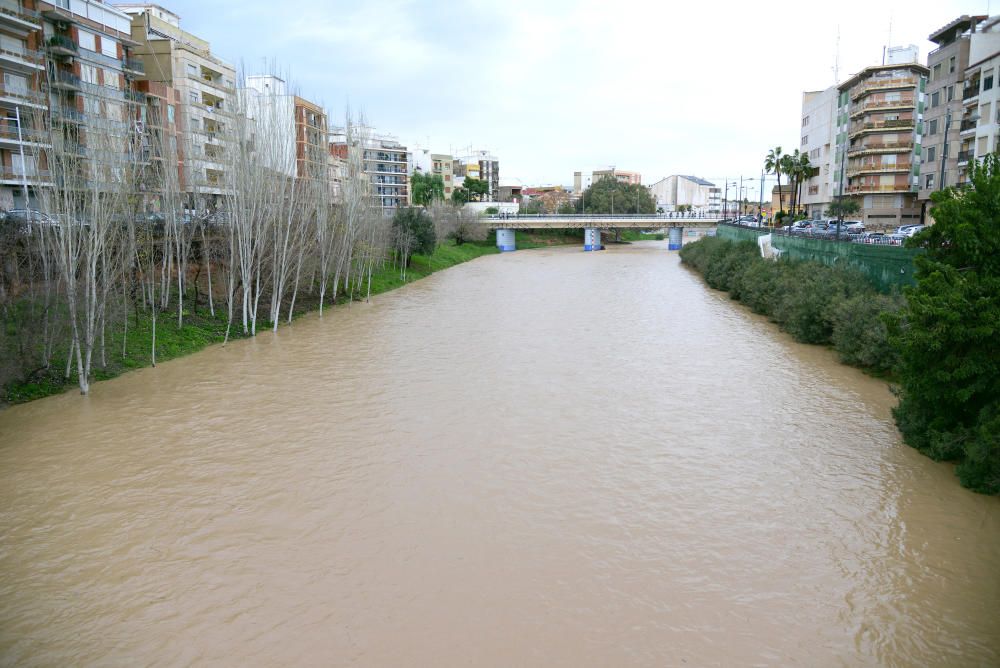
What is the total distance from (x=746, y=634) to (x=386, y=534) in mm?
4632

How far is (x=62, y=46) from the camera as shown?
32.7m

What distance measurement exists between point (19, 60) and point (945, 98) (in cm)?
5065

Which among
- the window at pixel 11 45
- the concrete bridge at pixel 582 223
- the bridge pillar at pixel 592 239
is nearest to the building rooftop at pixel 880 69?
→ the concrete bridge at pixel 582 223

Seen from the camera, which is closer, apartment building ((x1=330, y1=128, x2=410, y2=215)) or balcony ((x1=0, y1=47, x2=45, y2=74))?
balcony ((x1=0, y1=47, x2=45, y2=74))

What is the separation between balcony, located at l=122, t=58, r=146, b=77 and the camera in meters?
36.4

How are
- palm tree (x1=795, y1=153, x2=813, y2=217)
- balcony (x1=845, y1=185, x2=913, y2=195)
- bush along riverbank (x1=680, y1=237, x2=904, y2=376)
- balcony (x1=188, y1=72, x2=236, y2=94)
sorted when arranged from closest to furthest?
bush along riverbank (x1=680, y1=237, x2=904, y2=376), balcony (x1=188, y1=72, x2=236, y2=94), balcony (x1=845, y1=185, x2=913, y2=195), palm tree (x1=795, y1=153, x2=813, y2=217)

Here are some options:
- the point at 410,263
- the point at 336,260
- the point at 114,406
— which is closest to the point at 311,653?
the point at 114,406

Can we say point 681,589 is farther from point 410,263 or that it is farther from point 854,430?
point 410,263

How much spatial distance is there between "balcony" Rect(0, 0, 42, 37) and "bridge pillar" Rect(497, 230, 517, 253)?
4836 cm

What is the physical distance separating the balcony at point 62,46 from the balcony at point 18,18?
117 cm

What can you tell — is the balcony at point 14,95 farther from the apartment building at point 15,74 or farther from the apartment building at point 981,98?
the apartment building at point 981,98

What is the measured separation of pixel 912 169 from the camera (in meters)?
56.0

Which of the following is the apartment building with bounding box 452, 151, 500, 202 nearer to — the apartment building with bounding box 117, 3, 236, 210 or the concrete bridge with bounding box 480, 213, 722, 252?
the concrete bridge with bounding box 480, 213, 722, 252

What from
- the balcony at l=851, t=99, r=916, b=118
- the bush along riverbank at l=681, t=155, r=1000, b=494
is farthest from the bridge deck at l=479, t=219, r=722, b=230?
the bush along riverbank at l=681, t=155, r=1000, b=494
